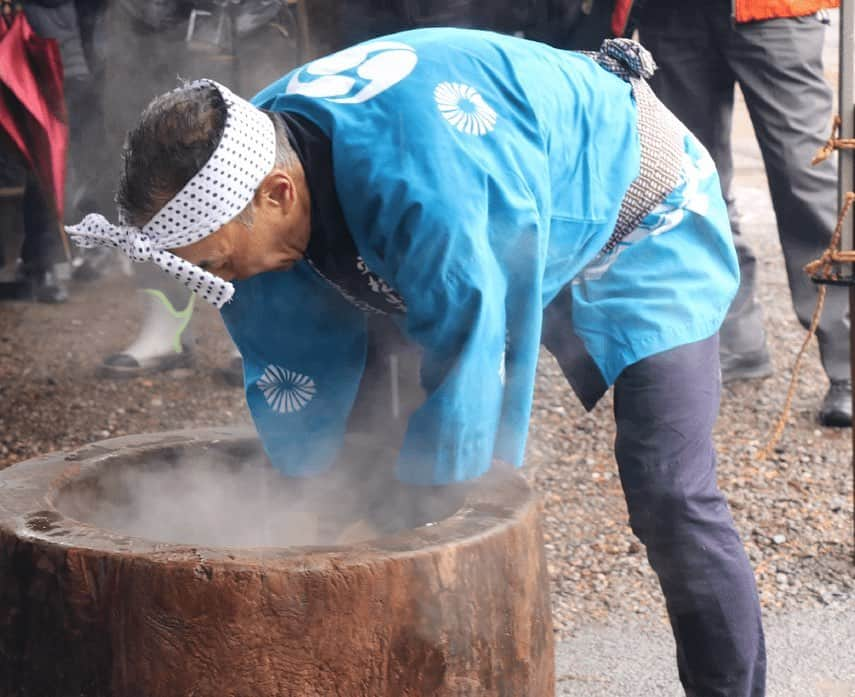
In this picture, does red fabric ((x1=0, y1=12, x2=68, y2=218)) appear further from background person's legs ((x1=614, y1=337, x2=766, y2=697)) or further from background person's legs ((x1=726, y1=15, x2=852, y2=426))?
background person's legs ((x1=614, y1=337, x2=766, y2=697))

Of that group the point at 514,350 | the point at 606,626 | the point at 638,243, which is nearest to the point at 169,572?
the point at 514,350

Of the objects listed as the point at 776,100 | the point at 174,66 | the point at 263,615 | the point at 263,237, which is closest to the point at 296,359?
the point at 263,237

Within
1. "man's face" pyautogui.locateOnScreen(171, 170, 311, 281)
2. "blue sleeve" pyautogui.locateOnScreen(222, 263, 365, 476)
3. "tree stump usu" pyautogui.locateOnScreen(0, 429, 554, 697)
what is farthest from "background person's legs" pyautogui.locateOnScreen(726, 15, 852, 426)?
"tree stump usu" pyautogui.locateOnScreen(0, 429, 554, 697)

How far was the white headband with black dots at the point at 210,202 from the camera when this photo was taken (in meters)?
1.78

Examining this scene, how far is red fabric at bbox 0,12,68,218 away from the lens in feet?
14.2

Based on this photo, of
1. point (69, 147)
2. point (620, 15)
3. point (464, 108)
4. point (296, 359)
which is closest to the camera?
point (464, 108)

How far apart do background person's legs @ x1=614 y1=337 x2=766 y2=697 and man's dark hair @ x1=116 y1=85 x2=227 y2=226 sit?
824mm

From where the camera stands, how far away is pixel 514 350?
1.93 m

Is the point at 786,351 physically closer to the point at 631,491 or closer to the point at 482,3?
the point at 482,3

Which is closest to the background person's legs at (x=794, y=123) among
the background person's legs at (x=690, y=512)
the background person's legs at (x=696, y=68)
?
the background person's legs at (x=696, y=68)

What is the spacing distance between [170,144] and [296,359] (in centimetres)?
62

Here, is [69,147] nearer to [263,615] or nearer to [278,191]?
[278,191]

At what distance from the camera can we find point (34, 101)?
435 cm

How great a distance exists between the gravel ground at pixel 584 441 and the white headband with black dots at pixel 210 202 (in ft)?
4.92
